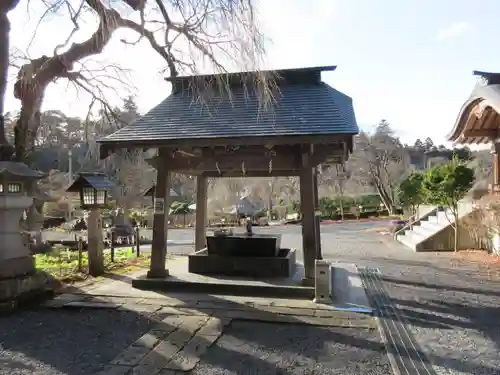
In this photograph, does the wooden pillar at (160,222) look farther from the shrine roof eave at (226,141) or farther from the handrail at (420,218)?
the handrail at (420,218)

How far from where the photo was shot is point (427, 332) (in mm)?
4711

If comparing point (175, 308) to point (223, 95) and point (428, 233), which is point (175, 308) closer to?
point (223, 95)

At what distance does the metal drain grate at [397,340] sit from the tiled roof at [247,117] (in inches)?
108

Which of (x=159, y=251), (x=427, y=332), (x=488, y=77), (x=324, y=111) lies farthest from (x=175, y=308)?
(x=488, y=77)

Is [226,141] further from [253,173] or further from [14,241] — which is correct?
[14,241]

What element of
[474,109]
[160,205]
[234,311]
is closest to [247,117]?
[160,205]

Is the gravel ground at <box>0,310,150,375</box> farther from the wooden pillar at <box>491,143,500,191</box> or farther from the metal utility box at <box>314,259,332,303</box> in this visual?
the wooden pillar at <box>491,143,500,191</box>

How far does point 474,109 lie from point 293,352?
9.03 m

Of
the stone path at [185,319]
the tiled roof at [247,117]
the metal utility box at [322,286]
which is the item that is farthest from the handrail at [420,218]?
the stone path at [185,319]

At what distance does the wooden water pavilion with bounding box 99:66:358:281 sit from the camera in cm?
660

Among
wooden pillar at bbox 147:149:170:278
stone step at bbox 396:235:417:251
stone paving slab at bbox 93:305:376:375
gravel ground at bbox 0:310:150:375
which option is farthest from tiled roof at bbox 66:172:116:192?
stone step at bbox 396:235:417:251

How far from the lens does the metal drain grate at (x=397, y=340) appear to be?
3693 mm

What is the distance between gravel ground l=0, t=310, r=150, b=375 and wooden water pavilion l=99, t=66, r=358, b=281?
79.3 inches

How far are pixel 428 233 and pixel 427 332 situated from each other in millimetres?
8883
